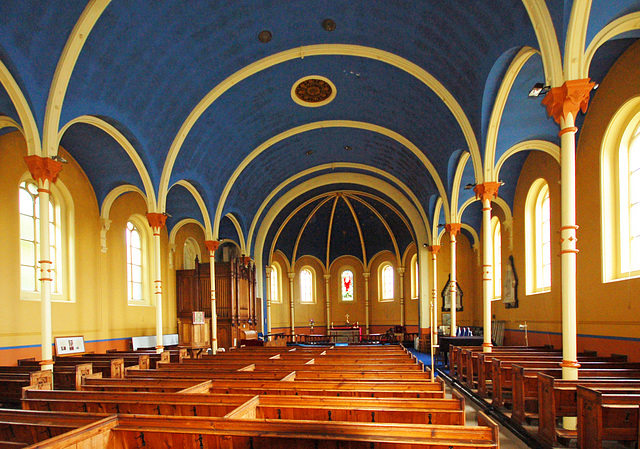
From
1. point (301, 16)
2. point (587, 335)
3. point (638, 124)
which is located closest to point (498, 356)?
point (587, 335)

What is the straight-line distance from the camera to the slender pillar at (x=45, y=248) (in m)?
8.53

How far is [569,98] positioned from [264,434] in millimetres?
5967

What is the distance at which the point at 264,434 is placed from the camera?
3.35m

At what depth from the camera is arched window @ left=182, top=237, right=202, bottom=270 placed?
2092 centimetres

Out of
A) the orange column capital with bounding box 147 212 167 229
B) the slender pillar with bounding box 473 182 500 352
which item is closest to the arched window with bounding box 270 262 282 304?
the orange column capital with bounding box 147 212 167 229

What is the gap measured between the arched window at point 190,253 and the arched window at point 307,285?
906 cm

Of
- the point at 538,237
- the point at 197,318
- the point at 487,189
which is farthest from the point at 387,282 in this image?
the point at 487,189

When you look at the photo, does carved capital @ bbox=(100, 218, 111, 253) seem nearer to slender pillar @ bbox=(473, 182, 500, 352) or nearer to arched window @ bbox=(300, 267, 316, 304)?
slender pillar @ bbox=(473, 182, 500, 352)

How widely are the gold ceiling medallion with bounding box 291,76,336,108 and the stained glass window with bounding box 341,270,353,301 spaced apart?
15.3 m

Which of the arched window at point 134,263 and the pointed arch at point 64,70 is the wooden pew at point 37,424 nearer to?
the pointed arch at point 64,70

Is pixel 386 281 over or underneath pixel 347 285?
over

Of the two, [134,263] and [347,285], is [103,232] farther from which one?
[347,285]

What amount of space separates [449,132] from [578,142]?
3.49 metres

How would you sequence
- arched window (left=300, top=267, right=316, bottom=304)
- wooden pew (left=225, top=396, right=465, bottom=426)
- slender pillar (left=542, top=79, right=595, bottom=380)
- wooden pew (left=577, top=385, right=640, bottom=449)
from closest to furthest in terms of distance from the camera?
1. wooden pew (left=225, top=396, right=465, bottom=426)
2. wooden pew (left=577, top=385, right=640, bottom=449)
3. slender pillar (left=542, top=79, right=595, bottom=380)
4. arched window (left=300, top=267, right=316, bottom=304)
